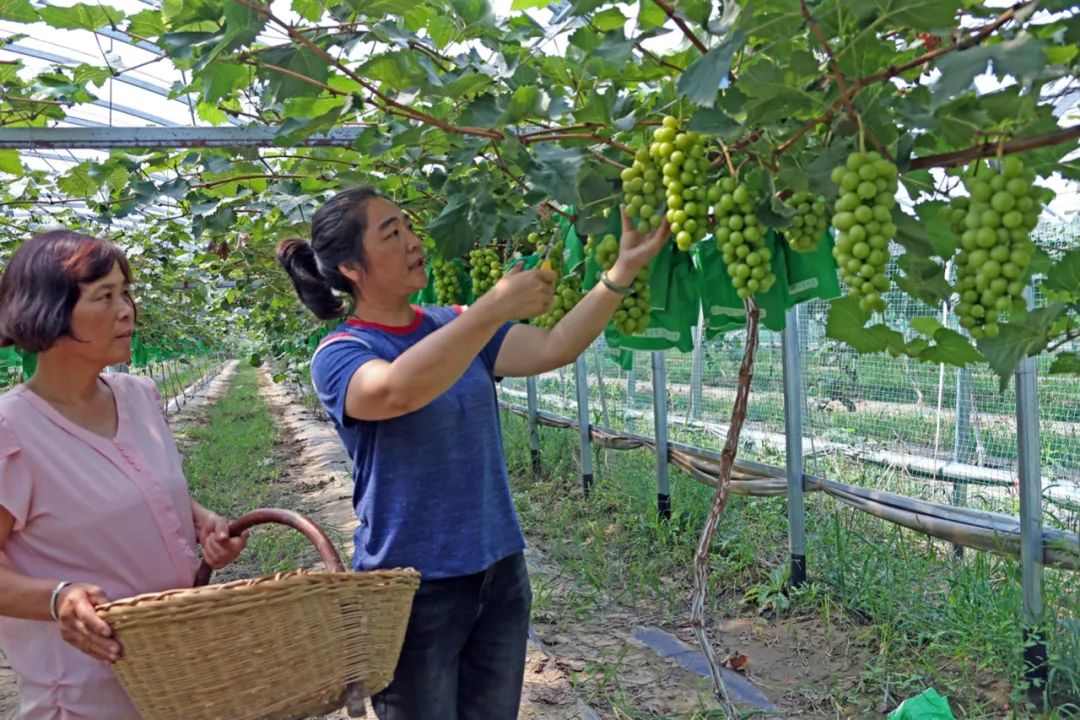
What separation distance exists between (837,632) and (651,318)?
7.91 feet

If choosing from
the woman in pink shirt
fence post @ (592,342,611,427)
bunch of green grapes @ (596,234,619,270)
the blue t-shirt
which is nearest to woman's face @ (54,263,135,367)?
the woman in pink shirt

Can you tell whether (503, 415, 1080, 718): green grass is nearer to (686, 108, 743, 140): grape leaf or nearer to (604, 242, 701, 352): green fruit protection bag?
(604, 242, 701, 352): green fruit protection bag

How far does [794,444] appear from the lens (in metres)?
4.06

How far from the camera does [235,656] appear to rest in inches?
54.8

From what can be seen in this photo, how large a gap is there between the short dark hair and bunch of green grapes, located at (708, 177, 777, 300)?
1.27 m

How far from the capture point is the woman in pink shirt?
1591mm

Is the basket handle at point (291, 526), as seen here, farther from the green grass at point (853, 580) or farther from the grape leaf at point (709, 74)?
the green grass at point (853, 580)

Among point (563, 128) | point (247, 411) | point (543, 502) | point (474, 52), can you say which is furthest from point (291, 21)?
point (247, 411)

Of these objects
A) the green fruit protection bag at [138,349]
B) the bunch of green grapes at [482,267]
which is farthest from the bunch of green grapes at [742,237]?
the green fruit protection bag at [138,349]

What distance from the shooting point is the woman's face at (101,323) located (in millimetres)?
1690

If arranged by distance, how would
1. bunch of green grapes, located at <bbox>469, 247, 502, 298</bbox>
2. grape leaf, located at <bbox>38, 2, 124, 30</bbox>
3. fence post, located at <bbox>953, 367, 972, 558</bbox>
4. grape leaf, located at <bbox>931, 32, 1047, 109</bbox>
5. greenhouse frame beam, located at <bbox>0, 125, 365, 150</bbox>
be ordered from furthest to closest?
fence post, located at <bbox>953, 367, 972, 558</bbox>
bunch of green grapes, located at <bbox>469, 247, 502, 298</bbox>
greenhouse frame beam, located at <bbox>0, 125, 365, 150</bbox>
grape leaf, located at <bbox>38, 2, 124, 30</bbox>
grape leaf, located at <bbox>931, 32, 1047, 109</bbox>

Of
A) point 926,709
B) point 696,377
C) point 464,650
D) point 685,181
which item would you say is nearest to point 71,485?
point 464,650

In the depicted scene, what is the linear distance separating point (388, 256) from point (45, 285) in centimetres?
69

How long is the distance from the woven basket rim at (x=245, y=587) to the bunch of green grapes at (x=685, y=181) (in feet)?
2.63
